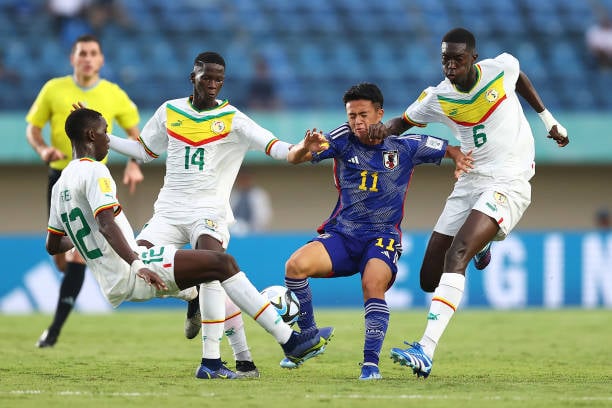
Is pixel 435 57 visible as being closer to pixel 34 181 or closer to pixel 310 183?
pixel 310 183

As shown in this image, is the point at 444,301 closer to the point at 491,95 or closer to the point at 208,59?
the point at 491,95

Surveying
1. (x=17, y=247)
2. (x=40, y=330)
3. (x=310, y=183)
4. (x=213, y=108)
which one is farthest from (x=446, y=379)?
(x=310, y=183)

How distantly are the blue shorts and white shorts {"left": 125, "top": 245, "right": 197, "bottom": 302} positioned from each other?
116 centimetres

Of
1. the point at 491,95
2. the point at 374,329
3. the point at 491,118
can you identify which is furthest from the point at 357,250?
the point at 491,95

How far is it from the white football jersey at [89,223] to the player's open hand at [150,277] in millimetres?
260

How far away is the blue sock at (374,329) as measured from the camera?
751 centimetres

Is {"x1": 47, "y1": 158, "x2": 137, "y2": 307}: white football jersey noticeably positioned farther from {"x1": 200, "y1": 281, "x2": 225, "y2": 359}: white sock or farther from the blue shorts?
the blue shorts

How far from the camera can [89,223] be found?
7.35 meters

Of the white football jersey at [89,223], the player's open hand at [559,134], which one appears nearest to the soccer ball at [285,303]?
the white football jersey at [89,223]

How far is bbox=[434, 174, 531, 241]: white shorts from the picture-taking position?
8047mm

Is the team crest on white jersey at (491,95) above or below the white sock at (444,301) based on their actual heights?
above

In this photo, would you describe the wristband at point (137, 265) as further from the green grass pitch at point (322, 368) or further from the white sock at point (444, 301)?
the white sock at point (444, 301)

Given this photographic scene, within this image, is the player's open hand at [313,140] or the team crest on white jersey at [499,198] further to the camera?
the team crest on white jersey at [499,198]

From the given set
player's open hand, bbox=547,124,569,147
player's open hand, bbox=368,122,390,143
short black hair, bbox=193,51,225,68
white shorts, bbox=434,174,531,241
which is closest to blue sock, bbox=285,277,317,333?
player's open hand, bbox=368,122,390,143
